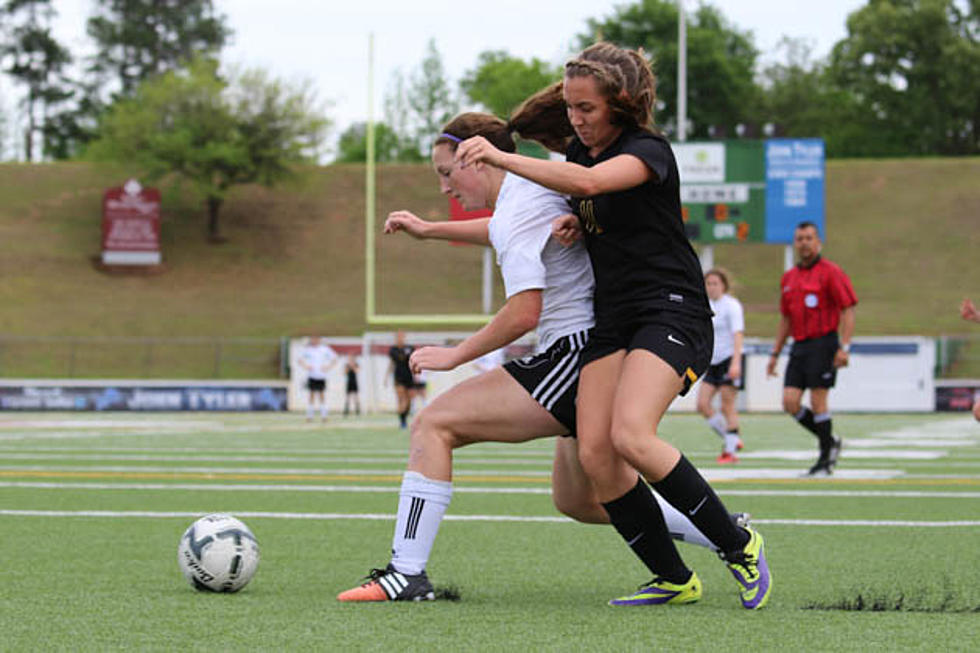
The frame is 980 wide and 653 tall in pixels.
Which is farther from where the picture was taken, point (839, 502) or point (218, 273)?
point (218, 273)

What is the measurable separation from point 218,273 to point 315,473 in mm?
39809

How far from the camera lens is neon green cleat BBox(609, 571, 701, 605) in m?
4.71

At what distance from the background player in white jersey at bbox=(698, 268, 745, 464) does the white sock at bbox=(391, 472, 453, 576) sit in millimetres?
8957

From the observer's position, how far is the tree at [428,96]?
238ft

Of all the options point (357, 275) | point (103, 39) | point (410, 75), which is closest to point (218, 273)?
point (357, 275)

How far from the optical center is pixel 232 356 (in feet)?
130

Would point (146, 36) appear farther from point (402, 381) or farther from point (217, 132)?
point (402, 381)

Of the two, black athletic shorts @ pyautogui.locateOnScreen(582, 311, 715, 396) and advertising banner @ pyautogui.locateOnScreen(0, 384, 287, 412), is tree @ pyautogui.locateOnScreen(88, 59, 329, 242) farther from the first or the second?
black athletic shorts @ pyautogui.locateOnScreen(582, 311, 715, 396)

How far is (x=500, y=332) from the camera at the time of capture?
4527mm

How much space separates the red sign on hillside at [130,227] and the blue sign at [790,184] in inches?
1122

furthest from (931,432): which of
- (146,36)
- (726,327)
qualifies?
(146,36)

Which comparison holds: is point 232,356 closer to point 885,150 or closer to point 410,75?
point 410,75

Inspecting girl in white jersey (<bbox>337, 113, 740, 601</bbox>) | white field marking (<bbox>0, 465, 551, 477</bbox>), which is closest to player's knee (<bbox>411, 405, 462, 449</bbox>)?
girl in white jersey (<bbox>337, 113, 740, 601</bbox>)

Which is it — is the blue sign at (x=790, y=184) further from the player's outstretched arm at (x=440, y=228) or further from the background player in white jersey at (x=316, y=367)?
the player's outstretched arm at (x=440, y=228)
